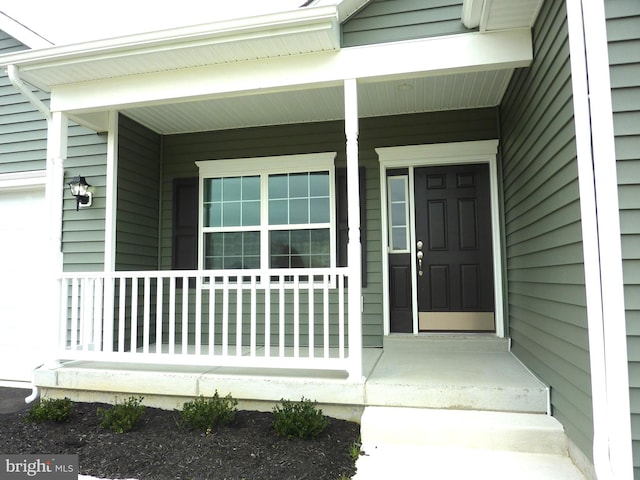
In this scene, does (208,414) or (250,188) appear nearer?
(208,414)

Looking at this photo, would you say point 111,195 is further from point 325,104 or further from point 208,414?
point 208,414

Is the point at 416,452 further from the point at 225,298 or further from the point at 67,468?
the point at 67,468

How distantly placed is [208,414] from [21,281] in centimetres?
308

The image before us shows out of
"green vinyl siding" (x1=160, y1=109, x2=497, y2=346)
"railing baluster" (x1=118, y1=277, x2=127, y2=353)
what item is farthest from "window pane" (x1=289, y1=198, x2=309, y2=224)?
"railing baluster" (x1=118, y1=277, x2=127, y2=353)

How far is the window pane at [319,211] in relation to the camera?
4.58 meters

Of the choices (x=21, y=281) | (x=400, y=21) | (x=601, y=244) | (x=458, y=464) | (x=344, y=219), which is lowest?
(x=458, y=464)

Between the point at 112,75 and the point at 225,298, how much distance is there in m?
2.15

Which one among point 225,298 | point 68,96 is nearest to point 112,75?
point 68,96

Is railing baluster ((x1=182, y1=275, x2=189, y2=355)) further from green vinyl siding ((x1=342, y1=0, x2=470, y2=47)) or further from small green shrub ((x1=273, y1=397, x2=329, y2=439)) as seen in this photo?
green vinyl siding ((x1=342, y1=0, x2=470, y2=47))

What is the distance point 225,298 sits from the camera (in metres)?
3.38

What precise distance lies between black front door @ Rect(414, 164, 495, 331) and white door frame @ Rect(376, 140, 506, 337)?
65mm

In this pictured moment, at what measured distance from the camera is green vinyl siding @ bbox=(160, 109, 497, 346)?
433 centimetres

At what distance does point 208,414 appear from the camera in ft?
9.52

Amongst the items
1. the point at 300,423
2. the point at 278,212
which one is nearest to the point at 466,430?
the point at 300,423
